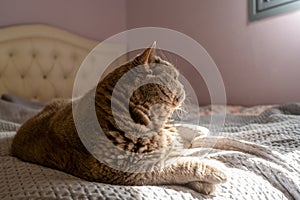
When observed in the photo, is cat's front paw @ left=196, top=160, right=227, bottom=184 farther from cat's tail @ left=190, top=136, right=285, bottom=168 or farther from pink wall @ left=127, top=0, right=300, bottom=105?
pink wall @ left=127, top=0, right=300, bottom=105

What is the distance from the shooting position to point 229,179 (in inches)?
26.6

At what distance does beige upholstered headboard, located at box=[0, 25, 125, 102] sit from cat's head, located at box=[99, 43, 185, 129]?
1.91 meters

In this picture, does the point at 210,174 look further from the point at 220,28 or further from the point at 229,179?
the point at 220,28

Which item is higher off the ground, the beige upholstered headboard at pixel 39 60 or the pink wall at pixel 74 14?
the pink wall at pixel 74 14

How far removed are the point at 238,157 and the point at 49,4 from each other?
2197mm

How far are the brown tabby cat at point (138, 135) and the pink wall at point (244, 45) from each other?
0.97 m

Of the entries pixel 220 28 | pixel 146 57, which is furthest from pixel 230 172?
pixel 220 28

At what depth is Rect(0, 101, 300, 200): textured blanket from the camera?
564mm

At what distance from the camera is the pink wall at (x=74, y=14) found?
7.89 ft

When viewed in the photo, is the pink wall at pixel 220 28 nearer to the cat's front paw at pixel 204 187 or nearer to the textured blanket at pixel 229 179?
the textured blanket at pixel 229 179

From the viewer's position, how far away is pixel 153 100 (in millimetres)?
619

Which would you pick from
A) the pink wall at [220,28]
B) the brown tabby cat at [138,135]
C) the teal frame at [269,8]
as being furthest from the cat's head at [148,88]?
the teal frame at [269,8]

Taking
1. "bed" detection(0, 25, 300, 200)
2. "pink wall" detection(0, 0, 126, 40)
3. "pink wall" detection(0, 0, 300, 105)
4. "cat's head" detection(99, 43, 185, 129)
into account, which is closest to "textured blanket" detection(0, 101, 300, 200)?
"bed" detection(0, 25, 300, 200)

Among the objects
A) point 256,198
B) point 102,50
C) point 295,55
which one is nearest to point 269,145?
point 256,198
